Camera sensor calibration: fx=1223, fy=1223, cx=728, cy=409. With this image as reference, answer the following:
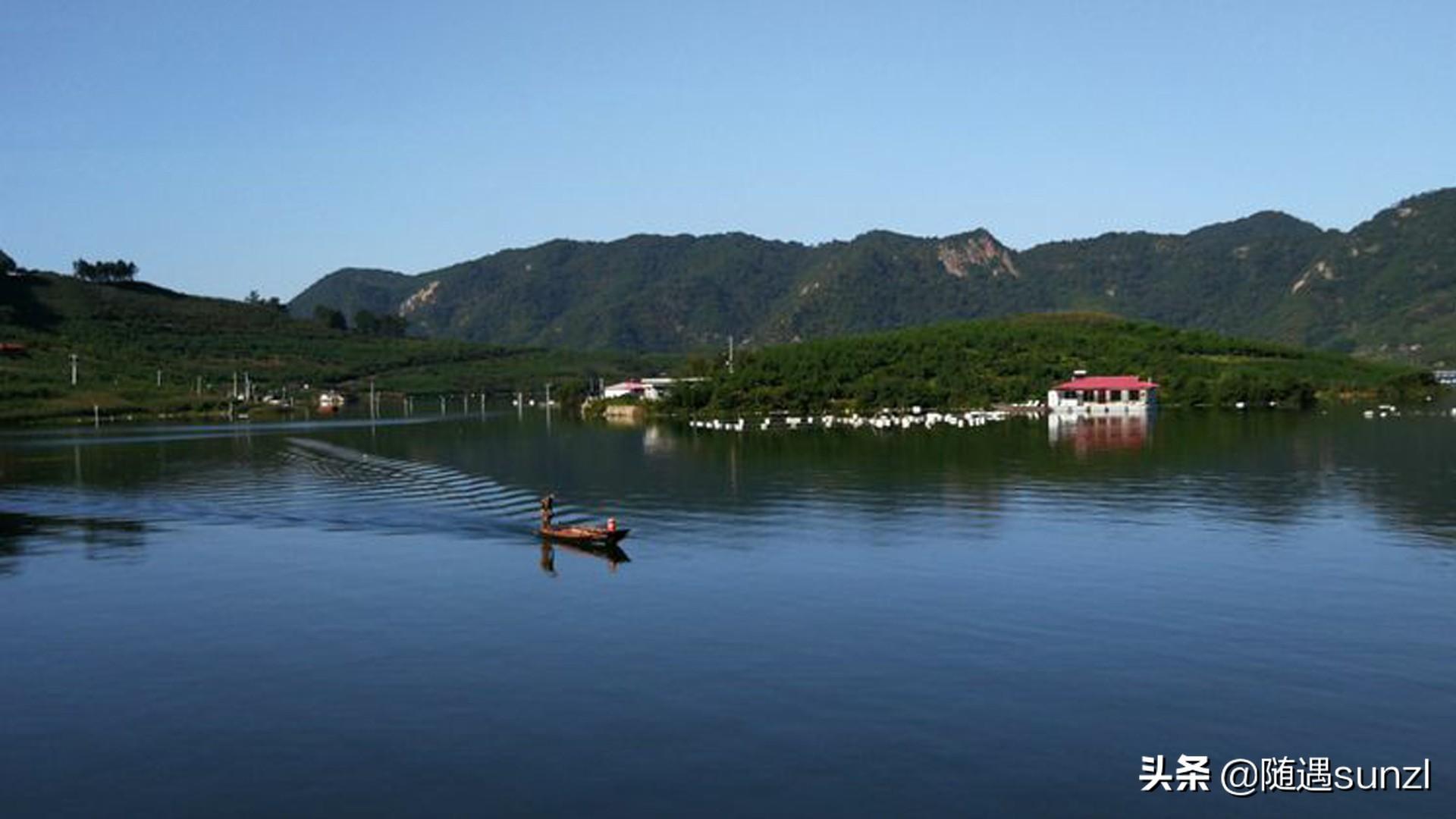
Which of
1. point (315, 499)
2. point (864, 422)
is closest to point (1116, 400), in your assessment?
point (864, 422)

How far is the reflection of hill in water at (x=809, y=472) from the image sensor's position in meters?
74.8

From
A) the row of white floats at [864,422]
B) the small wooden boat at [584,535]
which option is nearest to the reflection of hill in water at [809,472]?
the small wooden boat at [584,535]

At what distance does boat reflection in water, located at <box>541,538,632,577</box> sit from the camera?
55531 mm

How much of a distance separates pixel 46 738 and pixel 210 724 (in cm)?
386

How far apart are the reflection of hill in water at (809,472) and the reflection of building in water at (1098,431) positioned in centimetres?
65

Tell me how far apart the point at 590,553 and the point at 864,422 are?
407 feet

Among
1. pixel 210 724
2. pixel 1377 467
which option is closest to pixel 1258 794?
pixel 210 724

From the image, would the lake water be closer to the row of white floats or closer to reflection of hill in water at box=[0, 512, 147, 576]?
reflection of hill in water at box=[0, 512, 147, 576]

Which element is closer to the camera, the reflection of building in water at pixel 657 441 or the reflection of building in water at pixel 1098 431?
the reflection of building in water at pixel 1098 431

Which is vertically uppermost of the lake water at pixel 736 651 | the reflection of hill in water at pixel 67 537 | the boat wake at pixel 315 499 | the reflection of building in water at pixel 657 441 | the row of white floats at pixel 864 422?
the row of white floats at pixel 864 422

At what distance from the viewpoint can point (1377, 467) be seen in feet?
302

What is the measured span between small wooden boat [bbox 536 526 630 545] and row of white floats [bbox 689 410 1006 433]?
4031 inches

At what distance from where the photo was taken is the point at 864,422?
17925 cm

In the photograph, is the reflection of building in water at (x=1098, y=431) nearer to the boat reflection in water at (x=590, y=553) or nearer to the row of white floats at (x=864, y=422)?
the row of white floats at (x=864, y=422)
